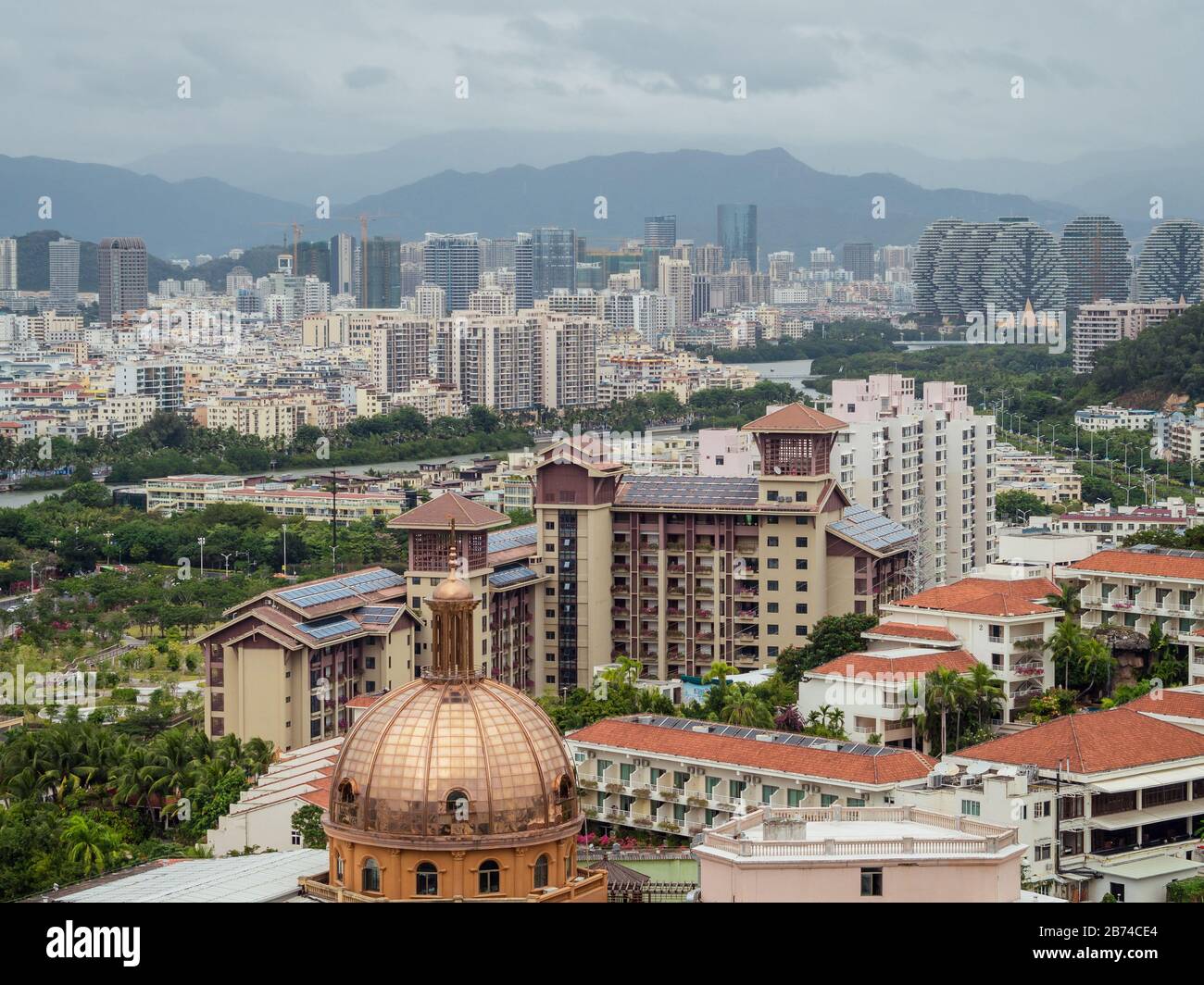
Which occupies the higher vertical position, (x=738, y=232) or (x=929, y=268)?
(x=738, y=232)

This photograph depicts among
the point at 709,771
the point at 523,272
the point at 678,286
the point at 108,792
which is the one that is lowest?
the point at 108,792

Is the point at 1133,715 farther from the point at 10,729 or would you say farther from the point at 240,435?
the point at 240,435

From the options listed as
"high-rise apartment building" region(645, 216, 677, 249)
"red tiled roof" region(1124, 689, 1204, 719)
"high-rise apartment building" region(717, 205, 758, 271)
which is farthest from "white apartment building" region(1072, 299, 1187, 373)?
"high-rise apartment building" region(717, 205, 758, 271)

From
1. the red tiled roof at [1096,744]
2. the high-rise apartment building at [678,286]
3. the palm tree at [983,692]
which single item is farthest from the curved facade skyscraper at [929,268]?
the red tiled roof at [1096,744]

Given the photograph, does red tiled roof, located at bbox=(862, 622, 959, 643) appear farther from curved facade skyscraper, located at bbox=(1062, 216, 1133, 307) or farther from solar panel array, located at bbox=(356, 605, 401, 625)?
curved facade skyscraper, located at bbox=(1062, 216, 1133, 307)

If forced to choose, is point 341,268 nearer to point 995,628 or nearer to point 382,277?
point 382,277

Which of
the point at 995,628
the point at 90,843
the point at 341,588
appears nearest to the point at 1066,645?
the point at 995,628

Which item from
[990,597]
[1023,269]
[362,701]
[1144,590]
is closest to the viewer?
[990,597]
